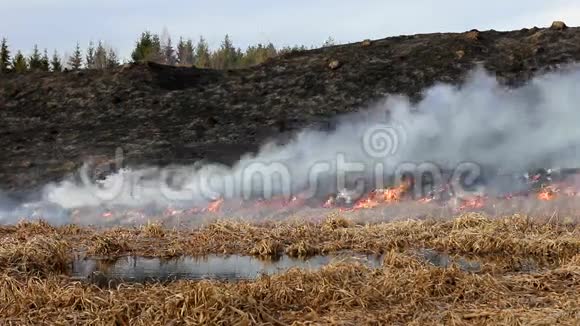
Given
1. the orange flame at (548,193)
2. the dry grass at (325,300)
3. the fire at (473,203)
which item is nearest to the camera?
the dry grass at (325,300)

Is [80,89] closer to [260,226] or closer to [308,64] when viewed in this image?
[308,64]

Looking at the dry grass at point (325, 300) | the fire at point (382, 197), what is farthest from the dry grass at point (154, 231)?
the fire at point (382, 197)

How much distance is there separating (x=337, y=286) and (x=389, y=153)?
11994mm

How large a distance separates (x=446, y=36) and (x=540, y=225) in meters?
17.0

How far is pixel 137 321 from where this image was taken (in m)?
7.20

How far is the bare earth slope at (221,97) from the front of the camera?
947 inches

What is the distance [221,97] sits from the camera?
2789 cm

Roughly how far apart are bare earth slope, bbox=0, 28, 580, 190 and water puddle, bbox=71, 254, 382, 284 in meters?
9.78

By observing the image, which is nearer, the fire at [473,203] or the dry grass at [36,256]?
the dry grass at [36,256]

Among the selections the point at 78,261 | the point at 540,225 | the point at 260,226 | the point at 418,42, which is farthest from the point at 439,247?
the point at 418,42

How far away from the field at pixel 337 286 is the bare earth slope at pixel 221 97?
9754 millimetres

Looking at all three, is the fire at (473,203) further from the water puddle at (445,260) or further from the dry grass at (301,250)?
the dry grass at (301,250)

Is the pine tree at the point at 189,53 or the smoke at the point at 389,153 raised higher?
the pine tree at the point at 189,53

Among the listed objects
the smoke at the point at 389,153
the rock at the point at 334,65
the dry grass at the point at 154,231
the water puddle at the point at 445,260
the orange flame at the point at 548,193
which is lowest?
the water puddle at the point at 445,260
